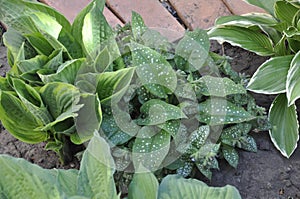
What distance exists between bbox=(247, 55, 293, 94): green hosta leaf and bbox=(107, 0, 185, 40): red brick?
1.28ft

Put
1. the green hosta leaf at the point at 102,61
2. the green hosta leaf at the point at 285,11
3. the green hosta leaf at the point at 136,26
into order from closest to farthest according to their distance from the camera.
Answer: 1. the green hosta leaf at the point at 102,61
2. the green hosta leaf at the point at 136,26
3. the green hosta leaf at the point at 285,11

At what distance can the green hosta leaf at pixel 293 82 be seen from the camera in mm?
1538

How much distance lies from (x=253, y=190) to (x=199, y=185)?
17.8 inches

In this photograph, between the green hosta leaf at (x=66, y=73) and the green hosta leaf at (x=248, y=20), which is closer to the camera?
the green hosta leaf at (x=66, y=73)

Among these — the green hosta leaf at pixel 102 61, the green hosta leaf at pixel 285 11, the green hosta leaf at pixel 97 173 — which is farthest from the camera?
the green hosta leaf at pixel 285 11

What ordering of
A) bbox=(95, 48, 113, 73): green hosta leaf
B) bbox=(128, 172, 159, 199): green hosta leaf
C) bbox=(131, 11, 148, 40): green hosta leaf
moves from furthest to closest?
bbox=(131, 11, 148, 40): green hosta leaf < bbox=(95, 48, 113, 73): green hosta leaf < bbox=(128, 172, 159, 199): green hosta leaf

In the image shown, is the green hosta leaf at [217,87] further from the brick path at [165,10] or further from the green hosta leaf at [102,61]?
the brick path at [165,10]

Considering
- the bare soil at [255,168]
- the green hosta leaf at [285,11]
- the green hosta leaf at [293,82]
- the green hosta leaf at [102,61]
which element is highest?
the green hosta leaf at [102,61]

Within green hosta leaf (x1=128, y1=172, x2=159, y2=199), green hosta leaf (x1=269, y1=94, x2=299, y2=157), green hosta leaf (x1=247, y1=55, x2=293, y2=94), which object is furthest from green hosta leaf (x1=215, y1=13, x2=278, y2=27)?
green hosta leaf (x1=128, y1=172, x2=159, y2=199)

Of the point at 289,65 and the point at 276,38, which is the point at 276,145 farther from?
the point at 276,38

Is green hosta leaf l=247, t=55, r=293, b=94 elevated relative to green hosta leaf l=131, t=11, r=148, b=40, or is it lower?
lower

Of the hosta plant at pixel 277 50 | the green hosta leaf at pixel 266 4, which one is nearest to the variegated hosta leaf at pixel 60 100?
the hosta plant at pixel 277 50

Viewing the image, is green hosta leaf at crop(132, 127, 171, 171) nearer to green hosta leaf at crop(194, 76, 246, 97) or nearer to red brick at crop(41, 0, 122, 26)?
green hosta leaf at crop(194, 76, 246, 97)

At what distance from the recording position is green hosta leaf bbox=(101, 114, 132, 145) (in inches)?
56.7
